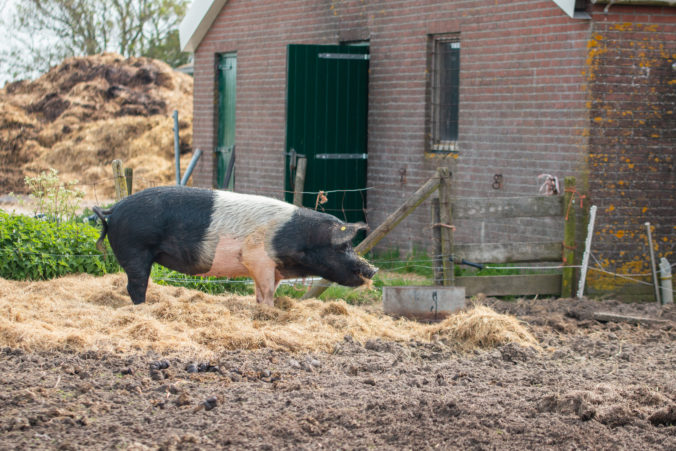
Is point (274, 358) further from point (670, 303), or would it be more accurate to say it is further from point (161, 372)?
point (670, 303)

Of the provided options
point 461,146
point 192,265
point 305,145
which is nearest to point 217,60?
point 305,145

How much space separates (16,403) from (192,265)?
277 cm

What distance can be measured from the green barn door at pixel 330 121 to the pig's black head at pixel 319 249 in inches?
168

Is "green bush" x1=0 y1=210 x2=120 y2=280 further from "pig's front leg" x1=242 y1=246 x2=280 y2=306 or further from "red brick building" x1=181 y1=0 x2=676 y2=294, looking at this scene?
"red brick building" x1=181 y1=0 x2=676 y2=294

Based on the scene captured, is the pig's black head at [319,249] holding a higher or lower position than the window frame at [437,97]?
lower

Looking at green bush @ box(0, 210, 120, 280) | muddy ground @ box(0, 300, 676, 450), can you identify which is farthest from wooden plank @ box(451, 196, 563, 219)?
green bush @ box(0, 210, 120, 280)

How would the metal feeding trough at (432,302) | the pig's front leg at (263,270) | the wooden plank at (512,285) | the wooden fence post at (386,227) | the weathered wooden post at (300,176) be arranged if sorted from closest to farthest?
the pig's front leg at (263,270), the metal feeding trough at (432,302), the wooden fence post at (386,227), the wooden plank at (512,285), the weathered wooden post at (300,176)

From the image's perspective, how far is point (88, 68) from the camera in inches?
1019

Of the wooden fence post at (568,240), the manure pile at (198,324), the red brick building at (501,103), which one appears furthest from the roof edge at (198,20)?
the wooden fence post at (568,240)

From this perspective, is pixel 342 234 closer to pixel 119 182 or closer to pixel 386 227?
pixel 386 227

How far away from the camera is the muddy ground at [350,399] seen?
16.2 ft

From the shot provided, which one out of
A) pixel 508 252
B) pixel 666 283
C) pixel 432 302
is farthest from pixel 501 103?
pixel 432 302

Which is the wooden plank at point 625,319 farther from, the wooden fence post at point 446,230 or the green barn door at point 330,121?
the green barn door at point 330,121

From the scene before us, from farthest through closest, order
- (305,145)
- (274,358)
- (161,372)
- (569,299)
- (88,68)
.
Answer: (88,68) → (305,145) → (569,299) → (274,358) → (161,372)
